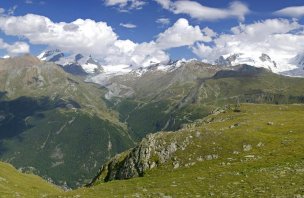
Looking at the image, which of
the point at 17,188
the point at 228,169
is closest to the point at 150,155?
the point at 17,188

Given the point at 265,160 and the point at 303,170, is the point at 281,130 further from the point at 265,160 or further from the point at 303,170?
the point at 303,170

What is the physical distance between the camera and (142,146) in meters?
85.8

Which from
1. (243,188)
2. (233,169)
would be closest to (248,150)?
(233,169)

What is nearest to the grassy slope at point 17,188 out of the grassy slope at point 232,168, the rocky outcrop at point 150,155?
the grassy slope at point 232,168

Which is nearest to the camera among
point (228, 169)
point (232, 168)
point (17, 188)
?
point (228, 169)

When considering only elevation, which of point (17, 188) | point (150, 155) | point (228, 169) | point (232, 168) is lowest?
point (17, 188)

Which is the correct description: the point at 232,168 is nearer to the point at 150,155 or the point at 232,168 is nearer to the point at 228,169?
the point at 228,169

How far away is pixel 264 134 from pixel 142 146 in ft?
74.9

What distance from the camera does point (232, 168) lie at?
58.1 metres

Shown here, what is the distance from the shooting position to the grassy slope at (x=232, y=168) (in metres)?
47.2

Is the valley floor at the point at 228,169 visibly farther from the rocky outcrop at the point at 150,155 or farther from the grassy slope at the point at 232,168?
the rocky outcrop at the point at 150,155

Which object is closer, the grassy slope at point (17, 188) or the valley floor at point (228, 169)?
the valley floor at point (228, 169)

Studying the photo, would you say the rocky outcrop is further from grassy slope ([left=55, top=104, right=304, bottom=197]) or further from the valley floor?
grassy slope ([left=55, top=104, right=304, bottom=197])

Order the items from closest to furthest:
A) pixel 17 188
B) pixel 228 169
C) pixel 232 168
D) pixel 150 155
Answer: pixel 228 169
pixel 232 168
pixel 17 188
pixel 150 155
